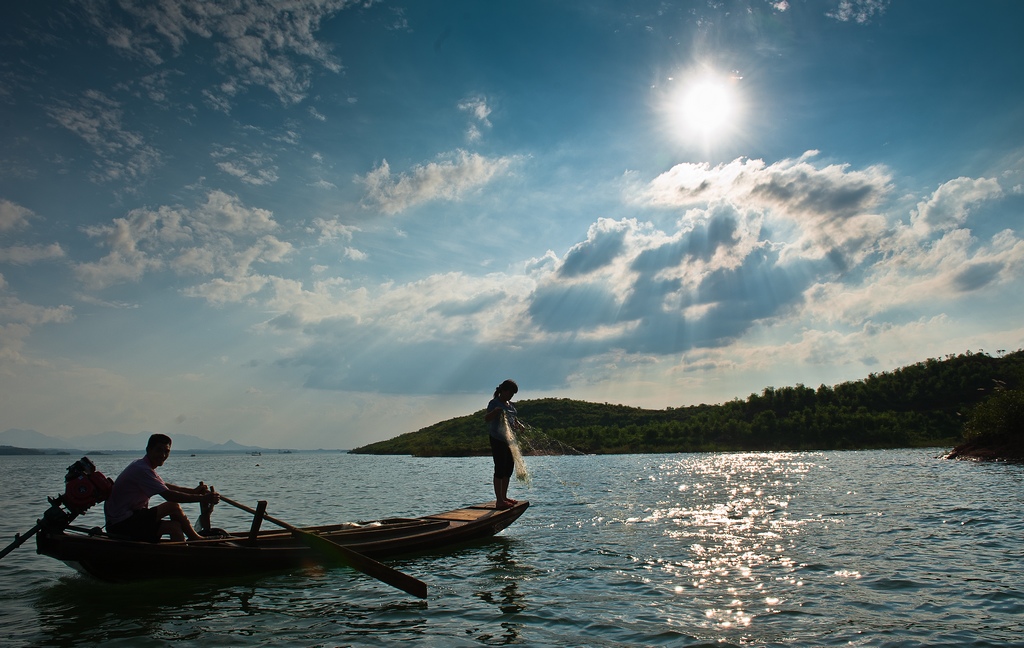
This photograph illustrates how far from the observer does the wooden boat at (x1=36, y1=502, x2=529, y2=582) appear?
1264 centimetres

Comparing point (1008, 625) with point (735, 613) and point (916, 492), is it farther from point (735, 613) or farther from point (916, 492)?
point (916, 492)

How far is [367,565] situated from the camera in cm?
1252

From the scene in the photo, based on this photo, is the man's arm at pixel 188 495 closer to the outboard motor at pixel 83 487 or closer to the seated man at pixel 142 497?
the seated man at pixel 142 497

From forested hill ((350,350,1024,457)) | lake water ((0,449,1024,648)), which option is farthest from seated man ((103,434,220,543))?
forested hill ((350,350,1024,457))

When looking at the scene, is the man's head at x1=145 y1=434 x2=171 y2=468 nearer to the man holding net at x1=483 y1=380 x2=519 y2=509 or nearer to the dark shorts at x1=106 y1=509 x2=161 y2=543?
the dark shorts at x1=106 y1=509 x2=161 y2=543

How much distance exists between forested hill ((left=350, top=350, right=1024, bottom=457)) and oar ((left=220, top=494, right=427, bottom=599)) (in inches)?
4918

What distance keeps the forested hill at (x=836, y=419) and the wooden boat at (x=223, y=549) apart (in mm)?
121555

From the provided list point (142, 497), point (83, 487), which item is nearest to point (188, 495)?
point (142, 497)

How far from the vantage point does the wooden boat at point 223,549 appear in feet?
41.5

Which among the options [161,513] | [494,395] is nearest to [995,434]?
[494,395]

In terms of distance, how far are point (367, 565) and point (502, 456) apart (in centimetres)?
694

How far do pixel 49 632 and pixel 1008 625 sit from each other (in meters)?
15.9

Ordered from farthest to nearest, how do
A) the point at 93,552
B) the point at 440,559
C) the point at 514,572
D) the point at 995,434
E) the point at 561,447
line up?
the point at 995,434, the point at 561,447, the point at 440,559, the point at 514,572, the point at 93,552

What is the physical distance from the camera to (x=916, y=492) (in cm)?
2980
